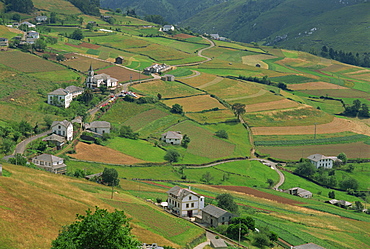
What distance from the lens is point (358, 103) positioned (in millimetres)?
159250

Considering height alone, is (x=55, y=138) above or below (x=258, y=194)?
above

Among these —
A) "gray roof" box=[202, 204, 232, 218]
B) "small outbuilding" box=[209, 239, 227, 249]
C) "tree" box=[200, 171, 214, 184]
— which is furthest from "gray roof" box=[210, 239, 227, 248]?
"tree" box=[200, 171, 214, 184]

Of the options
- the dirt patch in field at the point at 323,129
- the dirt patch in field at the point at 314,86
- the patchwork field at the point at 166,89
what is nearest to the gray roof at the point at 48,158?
the dirt patch in field at the point at 323,129

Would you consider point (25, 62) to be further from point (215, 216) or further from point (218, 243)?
point (218, 243)

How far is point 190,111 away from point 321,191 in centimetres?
4481

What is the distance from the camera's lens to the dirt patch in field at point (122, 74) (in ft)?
516

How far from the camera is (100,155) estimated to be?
98.3 metres

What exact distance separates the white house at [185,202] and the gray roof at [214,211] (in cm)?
241

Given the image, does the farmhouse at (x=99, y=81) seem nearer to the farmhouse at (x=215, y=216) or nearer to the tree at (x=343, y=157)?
the tree at (x=343, y=157)

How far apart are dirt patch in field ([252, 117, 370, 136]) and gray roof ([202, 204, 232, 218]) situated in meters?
63.9

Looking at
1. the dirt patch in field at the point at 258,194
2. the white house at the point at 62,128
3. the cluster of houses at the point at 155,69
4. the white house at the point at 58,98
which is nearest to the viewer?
the dirt patch in field at the point at 258,194

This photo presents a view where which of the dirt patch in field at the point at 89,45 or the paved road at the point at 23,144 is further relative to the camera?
the dirt patch in field at the point at 89,45

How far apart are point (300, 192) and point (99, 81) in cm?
6612

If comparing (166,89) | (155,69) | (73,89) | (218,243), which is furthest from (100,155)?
(155,69)
